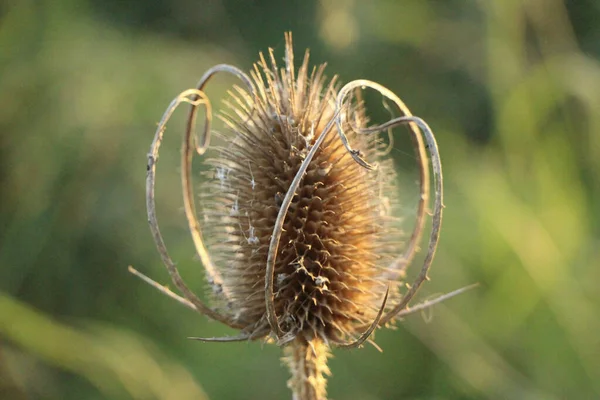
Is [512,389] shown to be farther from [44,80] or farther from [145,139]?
[44,80]

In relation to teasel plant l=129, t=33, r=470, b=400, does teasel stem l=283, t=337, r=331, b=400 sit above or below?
below

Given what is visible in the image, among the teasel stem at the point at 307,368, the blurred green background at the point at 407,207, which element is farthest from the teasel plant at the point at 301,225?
the blurred green background at the point at 407,207

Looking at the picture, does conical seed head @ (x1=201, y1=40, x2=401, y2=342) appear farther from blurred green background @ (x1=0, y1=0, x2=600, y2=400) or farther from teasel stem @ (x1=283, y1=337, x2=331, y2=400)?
blurred green background @ (x1=0, y1=0, x2=600, y2=400)

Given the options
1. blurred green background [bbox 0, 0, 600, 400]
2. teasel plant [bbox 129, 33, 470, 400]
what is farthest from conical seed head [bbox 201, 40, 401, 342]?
blurred green background [bbox 0, 0, 600, 400]

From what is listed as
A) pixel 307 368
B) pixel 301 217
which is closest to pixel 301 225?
pixel 301 217

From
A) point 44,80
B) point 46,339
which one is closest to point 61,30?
point 44,80

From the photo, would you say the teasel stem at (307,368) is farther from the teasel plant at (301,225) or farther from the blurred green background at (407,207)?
the blurred green background at (407,207)

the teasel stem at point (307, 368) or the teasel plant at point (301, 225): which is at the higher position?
the teasel plant at point (301, 225)
